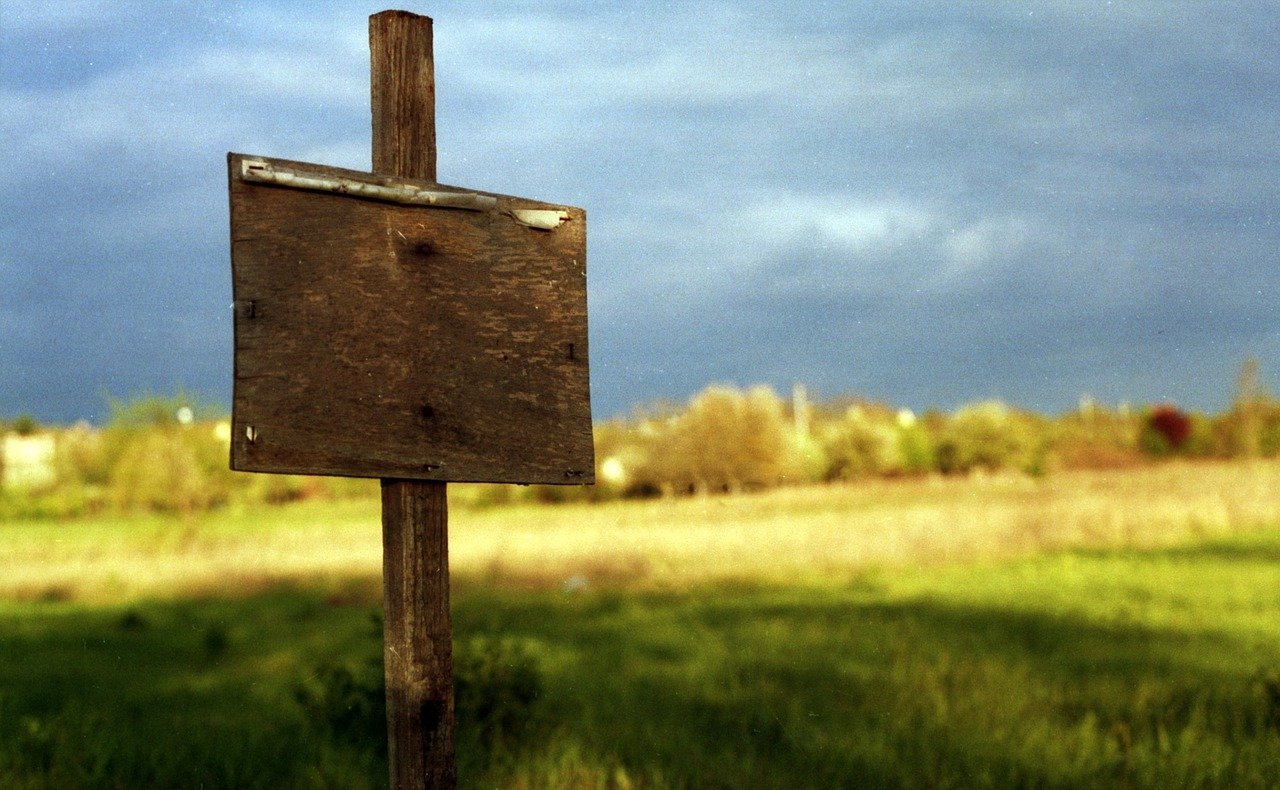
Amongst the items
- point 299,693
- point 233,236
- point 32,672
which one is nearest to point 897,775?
point 299,693

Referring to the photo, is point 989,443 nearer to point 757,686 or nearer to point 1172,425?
point 1172,425

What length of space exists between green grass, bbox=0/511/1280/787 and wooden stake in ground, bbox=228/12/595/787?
7.65ft

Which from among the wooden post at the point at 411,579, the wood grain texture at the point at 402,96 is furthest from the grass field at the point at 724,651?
the wood grain texture at the point at 402,96

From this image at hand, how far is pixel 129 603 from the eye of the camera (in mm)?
16531

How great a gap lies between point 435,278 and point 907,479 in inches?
1277

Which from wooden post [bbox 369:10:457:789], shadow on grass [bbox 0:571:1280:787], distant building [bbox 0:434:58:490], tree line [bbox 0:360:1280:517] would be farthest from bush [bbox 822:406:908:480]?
wooden post [bbox 369:10:457:789]

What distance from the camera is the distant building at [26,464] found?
33875 mm

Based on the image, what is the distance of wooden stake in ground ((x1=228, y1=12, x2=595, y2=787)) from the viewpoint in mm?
3189

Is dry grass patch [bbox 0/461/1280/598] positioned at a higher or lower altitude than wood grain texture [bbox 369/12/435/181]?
lower

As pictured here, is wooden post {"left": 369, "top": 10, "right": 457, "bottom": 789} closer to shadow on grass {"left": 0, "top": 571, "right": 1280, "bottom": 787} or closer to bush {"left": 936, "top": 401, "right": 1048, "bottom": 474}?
shadow on grass {"left": 0, "top": 571, "right": 1280, "bottom": 787}

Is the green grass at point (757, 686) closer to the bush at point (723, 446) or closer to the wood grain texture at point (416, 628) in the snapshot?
the wood grain texture at point (416, 628)

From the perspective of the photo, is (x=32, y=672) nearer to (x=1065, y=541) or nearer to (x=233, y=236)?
(x=233, y=236)

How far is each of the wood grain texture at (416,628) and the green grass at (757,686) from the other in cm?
210

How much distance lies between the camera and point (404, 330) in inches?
133
